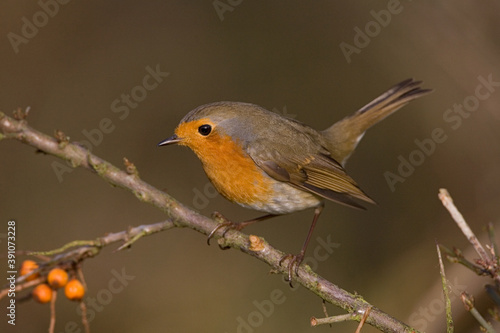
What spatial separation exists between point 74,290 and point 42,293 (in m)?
0.13

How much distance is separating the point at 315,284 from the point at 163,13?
5.47 m

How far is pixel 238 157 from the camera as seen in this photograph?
3.32 meters

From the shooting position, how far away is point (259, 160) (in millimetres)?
3369

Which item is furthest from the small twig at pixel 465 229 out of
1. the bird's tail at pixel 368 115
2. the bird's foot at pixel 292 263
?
the bird's tail at pixel 368 115

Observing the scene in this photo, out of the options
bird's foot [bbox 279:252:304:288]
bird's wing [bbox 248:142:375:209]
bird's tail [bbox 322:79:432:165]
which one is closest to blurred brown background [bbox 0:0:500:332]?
bird's tail [bbox 322:79:432:165]

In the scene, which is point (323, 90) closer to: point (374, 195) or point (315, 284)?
point (374, 195)

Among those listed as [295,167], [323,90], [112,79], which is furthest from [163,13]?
[295,167]

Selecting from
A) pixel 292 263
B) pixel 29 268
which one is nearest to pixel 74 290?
pixel 29 268

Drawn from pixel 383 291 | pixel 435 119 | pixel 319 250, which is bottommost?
pixel 383 291

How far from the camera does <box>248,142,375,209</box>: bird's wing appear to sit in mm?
3365

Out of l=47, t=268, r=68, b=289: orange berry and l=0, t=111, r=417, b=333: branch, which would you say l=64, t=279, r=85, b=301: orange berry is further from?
l=0, t=111, r=417, b=333: branch

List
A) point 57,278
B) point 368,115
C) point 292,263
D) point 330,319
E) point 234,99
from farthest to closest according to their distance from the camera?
point 234,99, point 368,115, point 292,263, point 57,278, point 330,319

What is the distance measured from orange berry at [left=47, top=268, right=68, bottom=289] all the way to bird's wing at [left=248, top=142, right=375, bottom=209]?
161cm

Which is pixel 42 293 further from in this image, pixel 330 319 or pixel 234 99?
pixel 234 99
